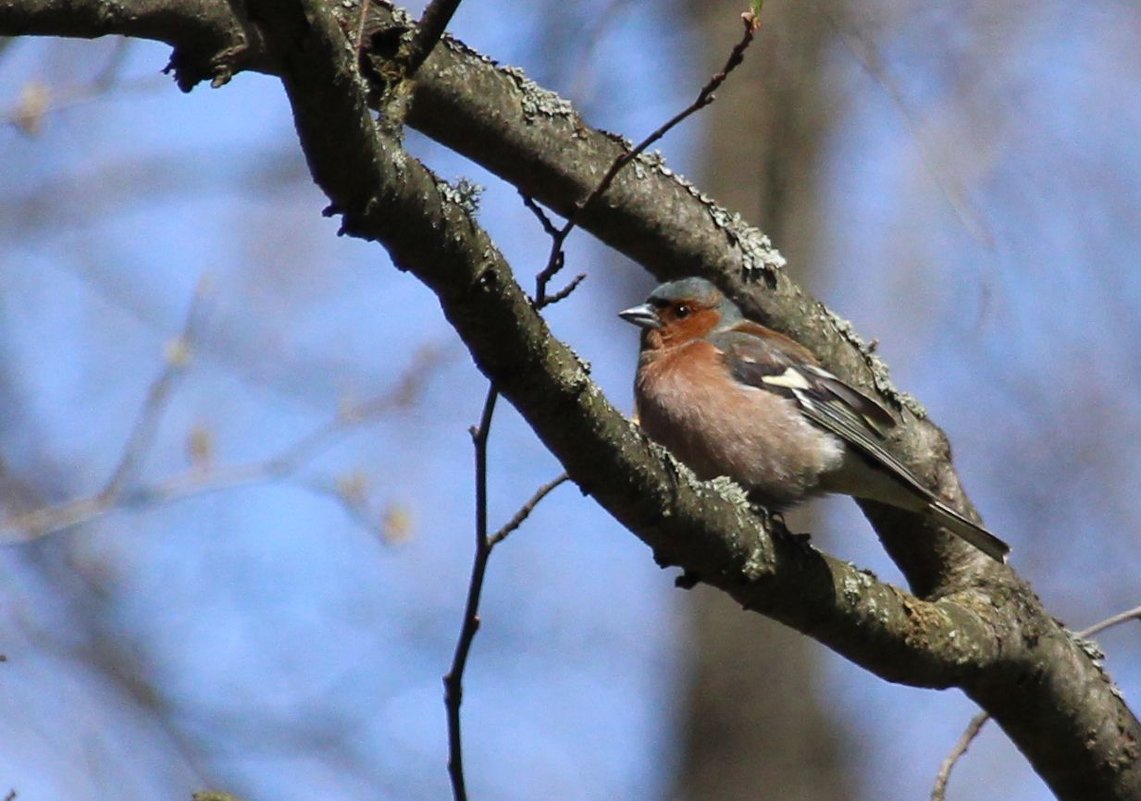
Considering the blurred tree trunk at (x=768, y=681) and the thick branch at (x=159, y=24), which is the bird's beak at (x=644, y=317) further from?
the blurred tree trunk at (x=768, y=681)

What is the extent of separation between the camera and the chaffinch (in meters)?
5.20

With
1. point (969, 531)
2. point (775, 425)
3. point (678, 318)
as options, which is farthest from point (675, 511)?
point (678, 318)

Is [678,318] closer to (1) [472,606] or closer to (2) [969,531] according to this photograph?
(2) [969,531]

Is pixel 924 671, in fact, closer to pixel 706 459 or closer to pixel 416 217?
pixel 706 459

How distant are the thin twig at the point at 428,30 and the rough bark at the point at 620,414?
0.09 m

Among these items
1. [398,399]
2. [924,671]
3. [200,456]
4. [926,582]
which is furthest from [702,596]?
[924,671]

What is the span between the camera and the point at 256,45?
323 cm

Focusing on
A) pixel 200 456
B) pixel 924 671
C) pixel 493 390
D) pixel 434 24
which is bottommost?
pixel 924 671

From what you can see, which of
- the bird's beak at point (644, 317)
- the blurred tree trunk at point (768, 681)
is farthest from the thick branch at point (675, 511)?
the blurred tree trunk at point (768, 681)

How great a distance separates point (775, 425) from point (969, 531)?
868 mm

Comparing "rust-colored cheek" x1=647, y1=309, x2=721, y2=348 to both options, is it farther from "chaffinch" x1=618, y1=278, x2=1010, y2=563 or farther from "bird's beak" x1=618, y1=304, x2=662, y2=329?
"chaffinch" x1=618, y1=278, x2=1010, y2=563

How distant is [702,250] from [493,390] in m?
2.07

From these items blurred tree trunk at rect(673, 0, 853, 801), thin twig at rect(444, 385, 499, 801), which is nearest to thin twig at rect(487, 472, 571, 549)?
thin twig at rect(444, 385, 499, 801)

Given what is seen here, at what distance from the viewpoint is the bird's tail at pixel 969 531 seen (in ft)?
16.1
